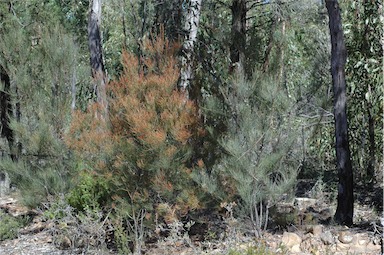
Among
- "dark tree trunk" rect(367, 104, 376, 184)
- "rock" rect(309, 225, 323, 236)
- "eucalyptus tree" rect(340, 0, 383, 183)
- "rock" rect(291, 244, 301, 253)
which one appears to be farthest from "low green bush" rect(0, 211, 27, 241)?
"dark tree trunk" rect(367, 104, 376, 184)

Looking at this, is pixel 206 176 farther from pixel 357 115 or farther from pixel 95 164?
pixel 357 115

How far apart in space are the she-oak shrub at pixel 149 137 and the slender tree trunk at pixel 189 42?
29 centimetres

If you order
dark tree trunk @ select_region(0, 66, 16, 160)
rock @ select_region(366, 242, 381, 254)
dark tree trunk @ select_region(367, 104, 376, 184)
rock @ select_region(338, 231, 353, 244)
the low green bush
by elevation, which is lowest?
the low green bush

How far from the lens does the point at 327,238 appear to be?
6160mm

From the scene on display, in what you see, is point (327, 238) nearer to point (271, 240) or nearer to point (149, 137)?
point (271, 240)

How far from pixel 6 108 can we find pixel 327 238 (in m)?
5.99

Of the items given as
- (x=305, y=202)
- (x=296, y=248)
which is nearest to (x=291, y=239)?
(x=296, y=248)

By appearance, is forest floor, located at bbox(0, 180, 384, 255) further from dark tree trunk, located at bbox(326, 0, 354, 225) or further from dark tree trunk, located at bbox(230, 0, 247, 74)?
dark tree trunk, located at bbox(230, 0, 247, 74)

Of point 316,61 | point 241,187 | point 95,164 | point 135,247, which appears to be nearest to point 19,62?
point 95,164

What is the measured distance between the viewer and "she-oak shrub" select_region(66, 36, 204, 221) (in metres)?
5.97

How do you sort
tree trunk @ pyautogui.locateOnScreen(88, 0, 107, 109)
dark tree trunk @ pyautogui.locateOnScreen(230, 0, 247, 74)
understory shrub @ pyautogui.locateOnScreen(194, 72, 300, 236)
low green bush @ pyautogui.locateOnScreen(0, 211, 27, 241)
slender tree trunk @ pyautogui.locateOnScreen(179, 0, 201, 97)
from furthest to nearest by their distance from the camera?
tree trunk @ pyautogui.locateOnScreen(88, 0, 107, 109)
low green bush @ pyautogui.locateOnScreen(0, 211, 27, 241)
slender tree trunk @ pyautogui.locateOnScreen(179, 0, 201, 97)
dark tree trunk @ pyautogui.locateOnScreen(230, 0, 247, 74)
understory shrub @ pyautogui.locateOnScreen(194, 72, 300, 236)

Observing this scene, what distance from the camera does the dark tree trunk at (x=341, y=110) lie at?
6.71 m

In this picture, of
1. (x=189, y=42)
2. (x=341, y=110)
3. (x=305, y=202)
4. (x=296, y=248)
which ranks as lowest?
(x=305, y=202)

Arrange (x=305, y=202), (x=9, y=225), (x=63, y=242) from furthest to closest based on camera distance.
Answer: (x=305, y=202) → (x=9, y=225) → (x=63, y=242)
